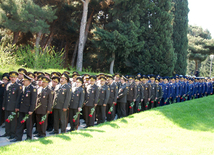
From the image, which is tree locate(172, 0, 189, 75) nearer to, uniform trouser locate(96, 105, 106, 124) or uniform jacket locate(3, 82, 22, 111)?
uniform trouser locate(96, 105, 106, 124)

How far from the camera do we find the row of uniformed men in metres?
6.50

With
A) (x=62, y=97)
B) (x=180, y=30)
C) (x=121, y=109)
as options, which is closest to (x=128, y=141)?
(x=62, y=97)

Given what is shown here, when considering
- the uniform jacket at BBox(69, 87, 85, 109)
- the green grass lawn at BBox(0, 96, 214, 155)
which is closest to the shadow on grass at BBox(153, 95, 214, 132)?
the green grass lawn at BBox(0, 96, 214, 155)

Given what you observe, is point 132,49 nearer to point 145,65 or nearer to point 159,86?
point 145,65

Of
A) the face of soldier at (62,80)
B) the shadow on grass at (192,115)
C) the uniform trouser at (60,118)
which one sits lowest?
the shadow on grass at (192,115)

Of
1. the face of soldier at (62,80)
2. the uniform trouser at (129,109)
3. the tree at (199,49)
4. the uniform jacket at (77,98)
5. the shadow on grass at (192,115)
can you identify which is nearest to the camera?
the face of soldier at (62,80)

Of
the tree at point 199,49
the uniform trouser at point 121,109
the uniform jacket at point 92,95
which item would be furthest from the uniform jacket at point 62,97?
the tree at point 199,49

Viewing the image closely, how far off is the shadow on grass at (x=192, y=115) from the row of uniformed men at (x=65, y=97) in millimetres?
1508

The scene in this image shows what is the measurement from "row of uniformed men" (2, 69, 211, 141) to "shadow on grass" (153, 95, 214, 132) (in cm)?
151

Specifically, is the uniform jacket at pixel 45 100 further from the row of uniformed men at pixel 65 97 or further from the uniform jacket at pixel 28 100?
the uniform jacket at pixel 28 100

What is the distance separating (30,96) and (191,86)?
44.3 ft

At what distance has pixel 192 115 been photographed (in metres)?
11.0

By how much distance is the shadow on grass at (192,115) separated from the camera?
9.55m

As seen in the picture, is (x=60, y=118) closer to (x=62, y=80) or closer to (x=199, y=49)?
(x=62, y=80)
